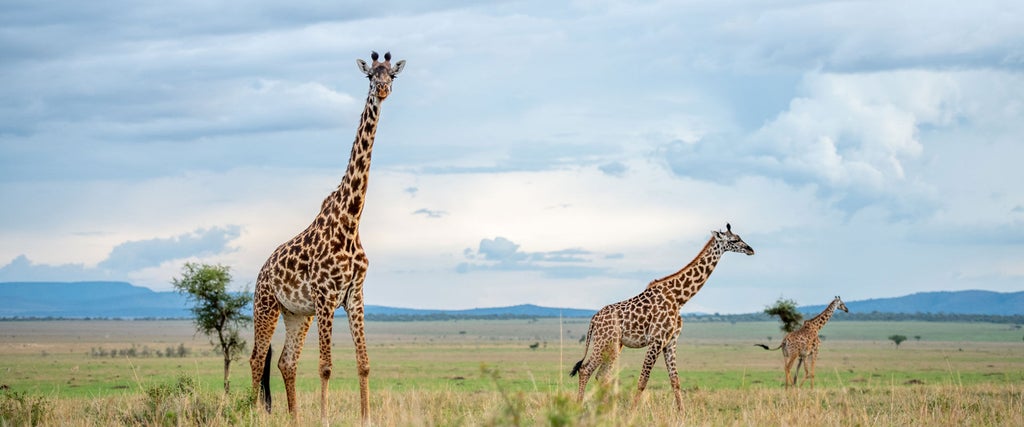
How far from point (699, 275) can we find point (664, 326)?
115cm

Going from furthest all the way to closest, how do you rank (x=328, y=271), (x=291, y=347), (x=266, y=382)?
(x=266, y=382) < (x=291, y=347) < (x=328, y=271)

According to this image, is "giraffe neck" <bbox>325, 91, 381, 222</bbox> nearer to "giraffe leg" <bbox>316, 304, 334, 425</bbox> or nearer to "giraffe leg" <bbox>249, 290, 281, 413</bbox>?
"giraffe leg" <bbox>316, 304, 334, 425</bbox>

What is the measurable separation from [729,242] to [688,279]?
0.90 metres

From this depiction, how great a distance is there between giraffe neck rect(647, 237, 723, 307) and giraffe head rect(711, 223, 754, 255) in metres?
0.24

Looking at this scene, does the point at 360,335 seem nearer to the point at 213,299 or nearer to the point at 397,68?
the point at 397,68

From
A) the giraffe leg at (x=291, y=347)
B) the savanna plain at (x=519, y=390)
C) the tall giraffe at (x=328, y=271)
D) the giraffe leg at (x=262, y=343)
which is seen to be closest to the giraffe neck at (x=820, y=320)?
the savanna plain at (x=519, y=390)

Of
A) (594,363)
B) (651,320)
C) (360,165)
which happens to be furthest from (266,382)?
(651,320)

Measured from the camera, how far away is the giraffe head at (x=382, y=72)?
1238 centimetres

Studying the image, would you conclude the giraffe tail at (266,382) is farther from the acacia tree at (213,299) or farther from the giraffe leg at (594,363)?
the acacia tree at (213,299)

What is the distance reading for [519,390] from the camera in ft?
27.6

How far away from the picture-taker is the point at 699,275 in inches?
667

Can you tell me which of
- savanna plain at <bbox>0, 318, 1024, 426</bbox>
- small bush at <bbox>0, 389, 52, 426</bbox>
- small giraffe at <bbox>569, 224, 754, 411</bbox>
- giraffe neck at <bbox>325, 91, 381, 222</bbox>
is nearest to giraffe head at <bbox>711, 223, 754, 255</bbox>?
small giraffe at <bbox>569, 224, 754, 411</bbox>

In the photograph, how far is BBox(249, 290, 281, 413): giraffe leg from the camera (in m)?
13.1

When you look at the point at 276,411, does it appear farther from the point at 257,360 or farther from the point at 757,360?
the point at 757,360
